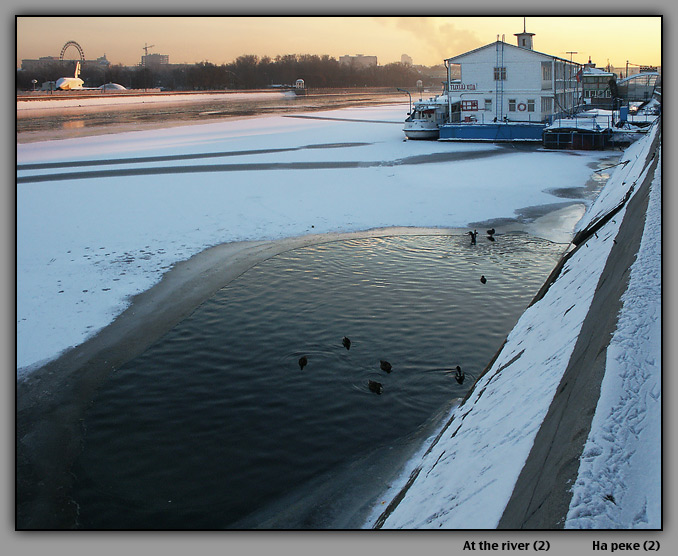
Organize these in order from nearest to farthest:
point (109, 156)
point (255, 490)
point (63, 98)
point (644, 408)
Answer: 1. point (644, 408)
2. point (255, 490)
3. point (109, 156)
4. point (63, 98)

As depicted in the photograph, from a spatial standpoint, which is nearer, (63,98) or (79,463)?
(79,463)

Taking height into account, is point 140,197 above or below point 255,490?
above

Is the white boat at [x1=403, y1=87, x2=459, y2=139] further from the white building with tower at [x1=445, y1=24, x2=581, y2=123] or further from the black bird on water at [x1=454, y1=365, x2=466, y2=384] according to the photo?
the black bird on water at [x1=454, y1=365, x2=466, y2=384]

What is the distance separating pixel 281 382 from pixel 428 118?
3805 cm

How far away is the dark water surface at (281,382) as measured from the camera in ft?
23.3

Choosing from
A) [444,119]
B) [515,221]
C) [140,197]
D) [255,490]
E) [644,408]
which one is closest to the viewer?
[644,408]

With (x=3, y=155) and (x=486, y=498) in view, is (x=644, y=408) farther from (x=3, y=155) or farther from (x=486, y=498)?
(x=3, y=155)

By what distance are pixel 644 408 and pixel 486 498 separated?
1.28 m

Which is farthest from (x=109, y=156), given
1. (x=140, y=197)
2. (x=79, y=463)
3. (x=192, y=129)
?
(x=79, y=463)

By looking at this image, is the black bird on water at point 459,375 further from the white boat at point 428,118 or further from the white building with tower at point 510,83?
the white boat at point 428,118

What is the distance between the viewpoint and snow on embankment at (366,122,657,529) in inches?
202

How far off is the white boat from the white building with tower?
190cm

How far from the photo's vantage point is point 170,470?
735 cm

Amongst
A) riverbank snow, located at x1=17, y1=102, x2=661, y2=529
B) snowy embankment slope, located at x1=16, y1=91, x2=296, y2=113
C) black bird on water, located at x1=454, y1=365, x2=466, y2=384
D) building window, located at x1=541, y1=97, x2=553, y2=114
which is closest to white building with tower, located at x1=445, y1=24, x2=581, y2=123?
building window, located at x1=541, y1=97, x2=553, y2=114
